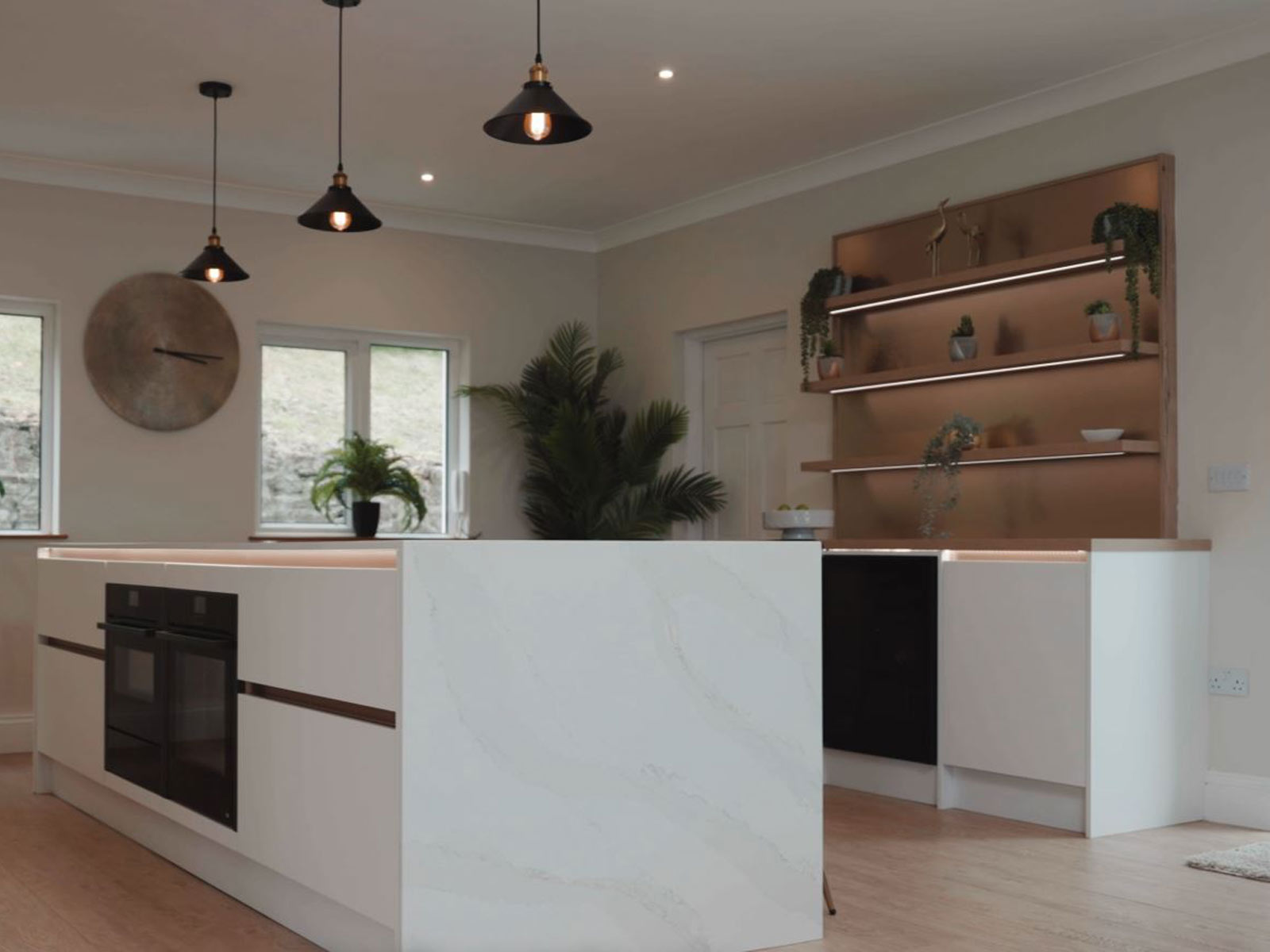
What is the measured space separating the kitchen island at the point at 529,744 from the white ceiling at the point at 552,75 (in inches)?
90.5

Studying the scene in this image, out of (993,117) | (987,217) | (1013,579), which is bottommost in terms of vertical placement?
(1013,579)

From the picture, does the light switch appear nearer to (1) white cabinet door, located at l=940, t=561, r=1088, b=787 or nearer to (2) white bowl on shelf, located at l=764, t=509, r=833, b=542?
(1) white cabinet door, located at l=940, t=561, r=1088, b=787

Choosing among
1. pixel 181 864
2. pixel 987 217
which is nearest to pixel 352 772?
pixel 181 864

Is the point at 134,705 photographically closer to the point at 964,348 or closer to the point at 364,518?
the point at 364,518

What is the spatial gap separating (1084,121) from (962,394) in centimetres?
123

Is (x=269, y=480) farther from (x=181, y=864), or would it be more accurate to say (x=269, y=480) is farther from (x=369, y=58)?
(x=181, y=864)

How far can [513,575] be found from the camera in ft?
10.00

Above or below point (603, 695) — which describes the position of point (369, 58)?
above

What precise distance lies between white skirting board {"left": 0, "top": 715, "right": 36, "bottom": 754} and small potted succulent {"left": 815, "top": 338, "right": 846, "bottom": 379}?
4.10 meters

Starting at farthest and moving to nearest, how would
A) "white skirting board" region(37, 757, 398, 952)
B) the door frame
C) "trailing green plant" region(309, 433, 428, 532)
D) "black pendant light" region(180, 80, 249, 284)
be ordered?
the door frame
"trailing green plant" region(309, 433, 428, 532)
"black pendant light" region(180, 80, 249, 284)
"white skirting board" region(37, 757, 398, 952)

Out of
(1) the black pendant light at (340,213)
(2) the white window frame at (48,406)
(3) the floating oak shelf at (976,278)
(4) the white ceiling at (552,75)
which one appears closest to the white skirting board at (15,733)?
(2) the white window frame at (48,406)

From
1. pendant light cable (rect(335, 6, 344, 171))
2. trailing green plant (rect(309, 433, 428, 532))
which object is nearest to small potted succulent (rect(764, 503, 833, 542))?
pendant light cable (rect(335, 6, 344, 171))

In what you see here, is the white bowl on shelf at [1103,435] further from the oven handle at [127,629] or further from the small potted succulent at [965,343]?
the oven handle at [127,629]

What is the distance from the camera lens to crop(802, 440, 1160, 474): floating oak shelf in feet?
17.1
